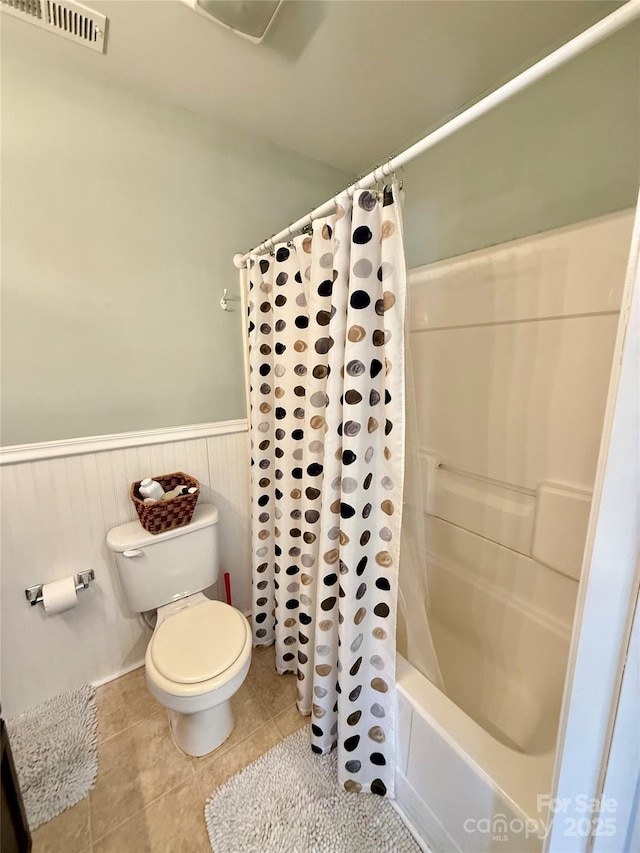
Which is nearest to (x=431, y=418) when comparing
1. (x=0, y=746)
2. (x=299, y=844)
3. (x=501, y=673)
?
(x=501, y=673)

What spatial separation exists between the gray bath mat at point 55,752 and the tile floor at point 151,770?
0.03 meters

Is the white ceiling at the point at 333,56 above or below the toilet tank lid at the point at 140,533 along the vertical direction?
above

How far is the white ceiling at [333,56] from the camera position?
3.29 feet

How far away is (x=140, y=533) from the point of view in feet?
4.33

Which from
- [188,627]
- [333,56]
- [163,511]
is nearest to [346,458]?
[163,511]

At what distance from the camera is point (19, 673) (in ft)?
4.17

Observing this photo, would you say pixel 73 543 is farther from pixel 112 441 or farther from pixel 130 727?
pixel 130 727

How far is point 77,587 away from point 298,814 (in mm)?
1093

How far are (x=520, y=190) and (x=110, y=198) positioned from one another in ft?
5.04

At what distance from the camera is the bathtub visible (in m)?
0.78

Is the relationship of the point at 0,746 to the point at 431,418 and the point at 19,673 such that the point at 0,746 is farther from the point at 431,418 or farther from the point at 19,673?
the point at 431,418

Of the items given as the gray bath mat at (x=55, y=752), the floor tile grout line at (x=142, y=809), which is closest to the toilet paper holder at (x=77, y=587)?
the gray bath mat at (x=55, y=752)

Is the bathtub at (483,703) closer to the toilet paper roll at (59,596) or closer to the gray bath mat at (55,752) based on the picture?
the gray bath mat at (55,752)

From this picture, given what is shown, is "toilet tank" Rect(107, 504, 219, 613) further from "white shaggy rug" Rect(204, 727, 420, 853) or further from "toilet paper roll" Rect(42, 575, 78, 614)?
"white shaggy rug" Rect(204, 727, 420, 853)
